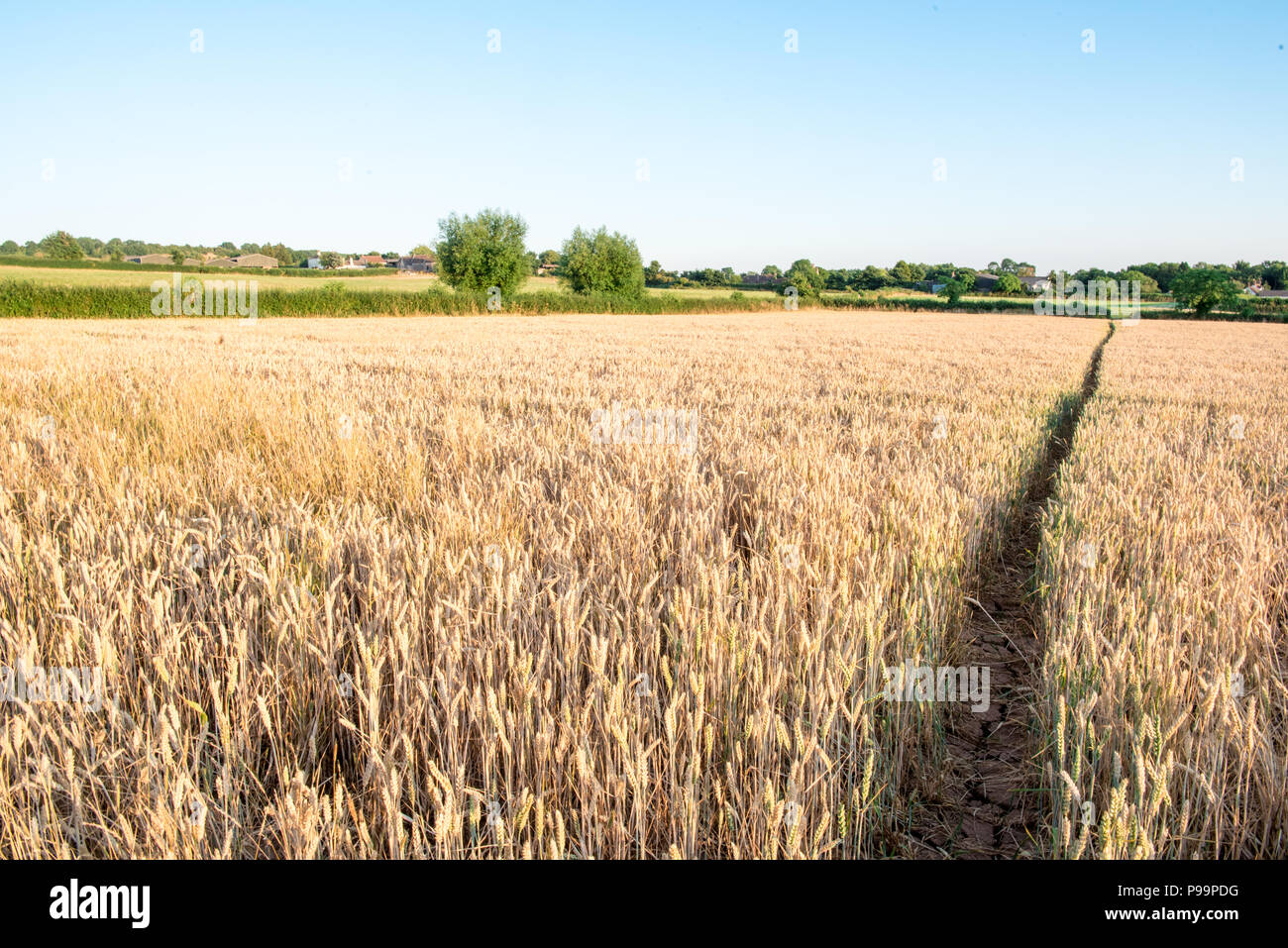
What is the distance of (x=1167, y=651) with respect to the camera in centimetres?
207

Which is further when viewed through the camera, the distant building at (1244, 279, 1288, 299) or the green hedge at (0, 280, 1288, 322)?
the distant building at (1244, 279, 1288, 299)

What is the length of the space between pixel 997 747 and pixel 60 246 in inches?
4347

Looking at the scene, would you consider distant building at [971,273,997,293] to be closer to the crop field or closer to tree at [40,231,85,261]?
the crop field

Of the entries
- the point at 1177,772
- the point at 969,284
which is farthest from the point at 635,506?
the point at 969,284

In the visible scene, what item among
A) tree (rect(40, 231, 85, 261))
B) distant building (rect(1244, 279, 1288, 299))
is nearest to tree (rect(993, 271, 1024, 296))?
distant building (rect(1244, 279, 1288, 299))

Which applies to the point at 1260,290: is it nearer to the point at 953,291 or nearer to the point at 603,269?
the point at 953,291

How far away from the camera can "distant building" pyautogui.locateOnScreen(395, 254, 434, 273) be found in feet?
327

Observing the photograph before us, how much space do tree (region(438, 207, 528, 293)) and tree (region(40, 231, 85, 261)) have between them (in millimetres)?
50671

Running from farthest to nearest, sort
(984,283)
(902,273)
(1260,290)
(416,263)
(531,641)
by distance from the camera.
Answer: (902,273) → (416,263) → (984,283) → (1260,290) → (531,641)

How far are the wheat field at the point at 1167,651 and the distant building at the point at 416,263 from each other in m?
102

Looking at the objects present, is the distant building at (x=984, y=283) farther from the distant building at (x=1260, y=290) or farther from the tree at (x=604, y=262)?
the tree at (x=604, y=262)

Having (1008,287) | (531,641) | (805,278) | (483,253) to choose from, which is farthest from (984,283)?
(531,641)

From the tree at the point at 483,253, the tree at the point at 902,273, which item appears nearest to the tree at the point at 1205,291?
the tree at the point at 902,273
